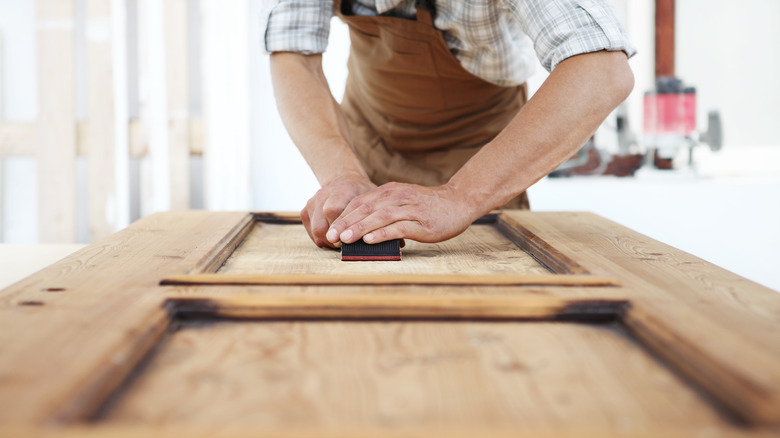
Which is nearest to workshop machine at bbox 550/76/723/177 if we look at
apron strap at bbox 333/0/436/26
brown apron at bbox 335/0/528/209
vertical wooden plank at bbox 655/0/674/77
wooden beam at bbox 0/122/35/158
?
vertical wooden plank at bbox 655/0/674/77

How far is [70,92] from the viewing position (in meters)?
2.68

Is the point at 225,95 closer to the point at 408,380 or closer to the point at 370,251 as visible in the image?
the point at 370,251

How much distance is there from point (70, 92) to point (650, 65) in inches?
96.0

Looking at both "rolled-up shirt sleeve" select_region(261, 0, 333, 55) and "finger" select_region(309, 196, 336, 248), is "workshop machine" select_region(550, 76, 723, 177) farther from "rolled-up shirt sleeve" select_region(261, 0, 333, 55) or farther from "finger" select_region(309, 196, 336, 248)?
"finger" select_region(309, 196, 336, 248)

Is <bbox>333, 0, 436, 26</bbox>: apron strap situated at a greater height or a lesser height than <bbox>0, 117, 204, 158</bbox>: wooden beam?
greater

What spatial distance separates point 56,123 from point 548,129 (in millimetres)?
2404

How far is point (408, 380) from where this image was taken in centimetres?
48

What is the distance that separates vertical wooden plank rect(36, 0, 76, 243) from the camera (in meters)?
2.65

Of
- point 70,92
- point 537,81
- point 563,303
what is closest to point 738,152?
point 537,81

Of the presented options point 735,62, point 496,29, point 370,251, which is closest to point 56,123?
point 496,29

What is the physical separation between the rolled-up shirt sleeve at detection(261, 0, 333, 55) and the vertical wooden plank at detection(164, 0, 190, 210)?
1516mm

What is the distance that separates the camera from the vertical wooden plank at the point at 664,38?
2.62 meters

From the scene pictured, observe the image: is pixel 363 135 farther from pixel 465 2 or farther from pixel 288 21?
pixel 465 2

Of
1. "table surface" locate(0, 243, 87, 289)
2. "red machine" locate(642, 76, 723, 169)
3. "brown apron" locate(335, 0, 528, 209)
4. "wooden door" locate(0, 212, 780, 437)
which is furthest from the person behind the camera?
"red machine" locate(642, 76, 723, 169)
